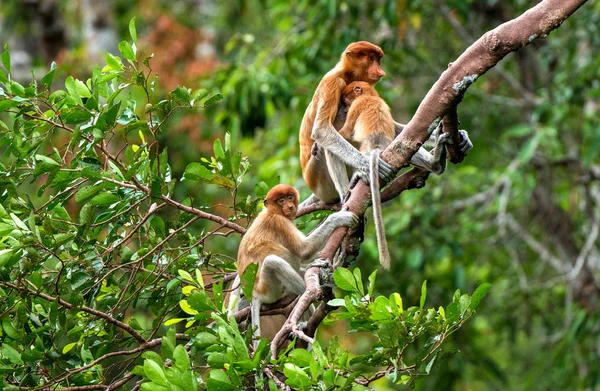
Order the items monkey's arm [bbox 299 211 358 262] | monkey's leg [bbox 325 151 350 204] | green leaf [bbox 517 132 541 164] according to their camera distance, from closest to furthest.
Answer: monkey's arm [bbox 299 211 358 262] < monkey's leg [bbox 325 151 350 204] < green leaf [bbox 517 132 541 164]

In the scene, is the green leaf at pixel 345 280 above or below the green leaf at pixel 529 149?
above

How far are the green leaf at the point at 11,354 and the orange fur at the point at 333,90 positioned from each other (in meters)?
1.84

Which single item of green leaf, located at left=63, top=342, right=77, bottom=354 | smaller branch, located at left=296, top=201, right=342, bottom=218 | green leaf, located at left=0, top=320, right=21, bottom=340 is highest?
green leaf, located at left=0, top=320, right=21, bottom=340

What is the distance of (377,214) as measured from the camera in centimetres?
307

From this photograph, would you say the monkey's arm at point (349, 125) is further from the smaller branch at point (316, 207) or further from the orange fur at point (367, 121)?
the smaller branch at point (316, 207)

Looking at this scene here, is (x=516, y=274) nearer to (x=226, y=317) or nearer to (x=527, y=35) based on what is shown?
(x=527, y=35)

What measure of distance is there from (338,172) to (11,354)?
1777mm

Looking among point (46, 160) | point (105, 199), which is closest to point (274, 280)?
point (105, 199)

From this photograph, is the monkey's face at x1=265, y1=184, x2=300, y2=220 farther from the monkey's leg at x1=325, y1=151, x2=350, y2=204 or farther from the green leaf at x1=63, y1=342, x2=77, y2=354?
the green leaf at x1=63, y1=342, x2=77, y2=354

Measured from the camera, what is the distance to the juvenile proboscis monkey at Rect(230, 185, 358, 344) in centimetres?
337

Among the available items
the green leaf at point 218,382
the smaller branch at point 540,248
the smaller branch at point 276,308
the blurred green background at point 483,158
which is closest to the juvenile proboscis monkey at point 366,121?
the smaller branch at point 276,308

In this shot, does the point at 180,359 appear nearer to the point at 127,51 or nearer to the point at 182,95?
the point at 182,95

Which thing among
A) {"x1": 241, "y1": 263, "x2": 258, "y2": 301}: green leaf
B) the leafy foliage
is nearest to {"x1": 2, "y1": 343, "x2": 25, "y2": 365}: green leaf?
the leafy foliage

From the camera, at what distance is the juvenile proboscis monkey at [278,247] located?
3365 millimetres
